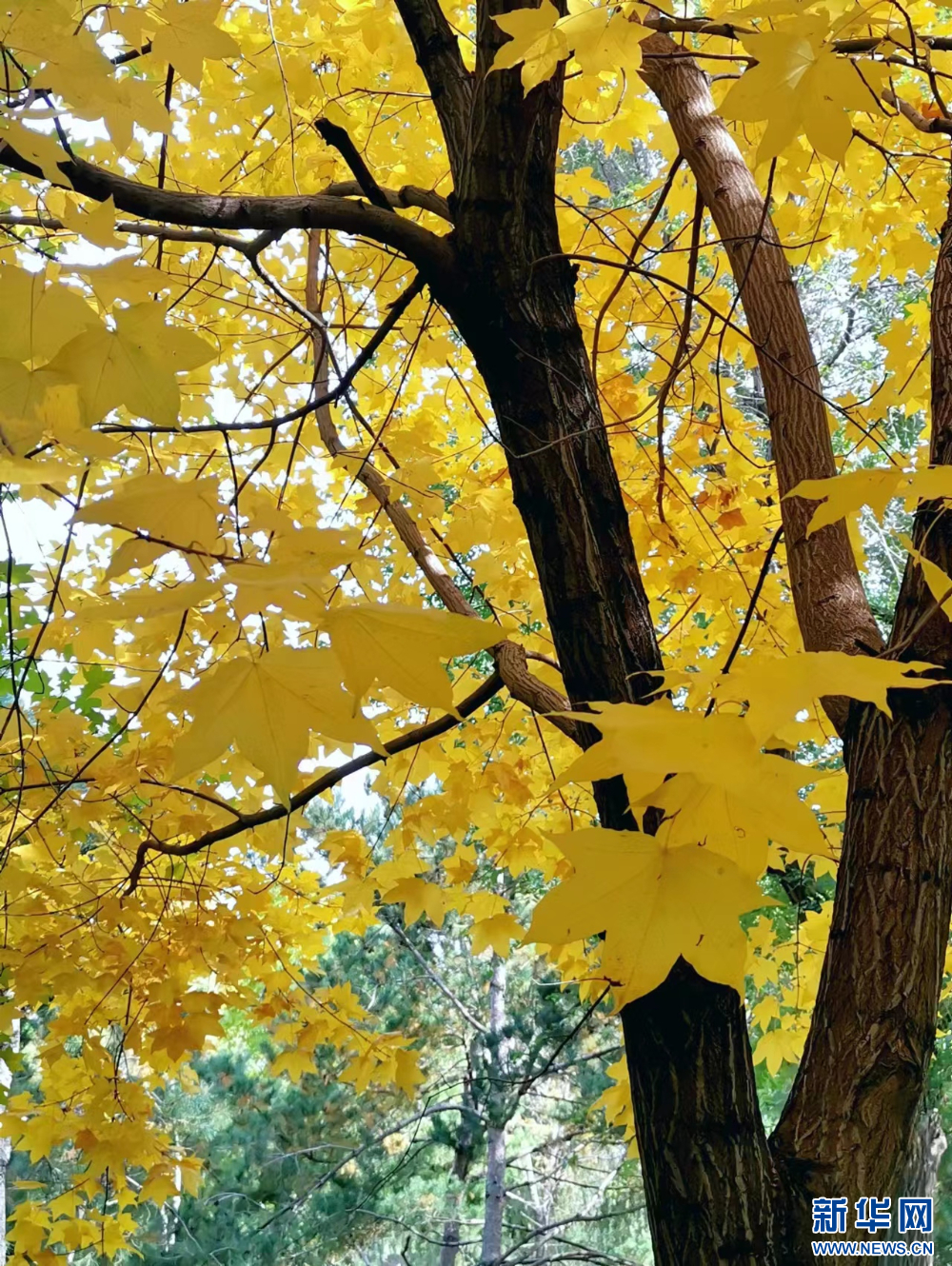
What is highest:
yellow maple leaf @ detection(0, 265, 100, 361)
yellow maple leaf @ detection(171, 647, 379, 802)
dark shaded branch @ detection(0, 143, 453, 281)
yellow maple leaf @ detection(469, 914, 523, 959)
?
dark shaded branch @ detection(0, 143, 453, 281)

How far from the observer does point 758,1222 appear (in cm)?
93

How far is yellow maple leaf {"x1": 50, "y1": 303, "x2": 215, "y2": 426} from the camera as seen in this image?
0.66 meters

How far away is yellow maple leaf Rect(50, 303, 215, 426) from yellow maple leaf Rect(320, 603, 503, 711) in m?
0.29

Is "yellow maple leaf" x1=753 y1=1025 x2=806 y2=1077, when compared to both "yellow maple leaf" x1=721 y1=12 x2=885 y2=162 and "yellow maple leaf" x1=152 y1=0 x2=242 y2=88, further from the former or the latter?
"yellow maple leaf" x1=152 y1=0 x2=242 y2=88

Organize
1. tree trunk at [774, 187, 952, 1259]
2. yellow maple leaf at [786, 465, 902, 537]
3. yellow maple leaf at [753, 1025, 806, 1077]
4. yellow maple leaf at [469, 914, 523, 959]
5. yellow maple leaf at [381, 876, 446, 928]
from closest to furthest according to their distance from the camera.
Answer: yellow maple leaf at [786, 465, 902, 537]
tree trunk at [774, 187, 952, 1259]
yellow maple leaf at [381, 876, 446, 928]
yellow maple leaf at [469, 914, 523, 959]
yellow maple leaf at [753, 1025, 806, 1077]

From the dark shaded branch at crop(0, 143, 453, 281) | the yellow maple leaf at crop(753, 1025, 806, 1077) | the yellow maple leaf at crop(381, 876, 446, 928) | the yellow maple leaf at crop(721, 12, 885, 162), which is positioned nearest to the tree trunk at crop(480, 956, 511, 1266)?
the yellow maple leaf at crop(753, 1025, 806, 1077)

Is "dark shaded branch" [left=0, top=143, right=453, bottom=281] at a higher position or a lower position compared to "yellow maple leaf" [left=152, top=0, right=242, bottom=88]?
lower

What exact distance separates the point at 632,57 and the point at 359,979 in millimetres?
6217

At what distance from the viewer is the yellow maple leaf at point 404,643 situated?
17.7 inches

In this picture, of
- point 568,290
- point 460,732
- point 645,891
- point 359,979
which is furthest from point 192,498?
point 359,979

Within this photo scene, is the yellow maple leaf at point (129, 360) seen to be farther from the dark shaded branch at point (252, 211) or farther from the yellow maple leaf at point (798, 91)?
the yellow maple leaf at point (798, 91)

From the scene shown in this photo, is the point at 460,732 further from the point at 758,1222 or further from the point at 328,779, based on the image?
the point at 758,1222

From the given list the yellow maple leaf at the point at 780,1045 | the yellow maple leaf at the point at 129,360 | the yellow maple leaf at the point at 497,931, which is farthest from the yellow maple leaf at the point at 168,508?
the yellow maple leaf at the point at 780,1045

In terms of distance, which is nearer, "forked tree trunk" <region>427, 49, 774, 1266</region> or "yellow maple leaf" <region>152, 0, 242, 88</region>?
"yellow maple leaf" <region>152, 0, 242, 88</region>
